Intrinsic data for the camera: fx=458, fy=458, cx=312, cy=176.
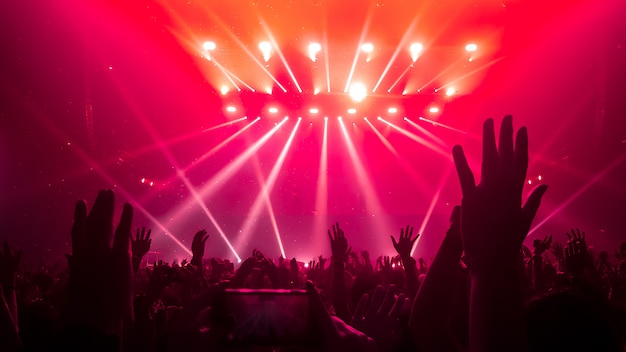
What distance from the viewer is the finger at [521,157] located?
1.39m

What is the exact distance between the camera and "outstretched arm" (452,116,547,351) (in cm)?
133

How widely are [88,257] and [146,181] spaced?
15.0 metres

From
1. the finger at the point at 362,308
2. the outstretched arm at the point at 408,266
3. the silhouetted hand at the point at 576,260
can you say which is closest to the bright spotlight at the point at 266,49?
the outstretched arm at the point at 408,266

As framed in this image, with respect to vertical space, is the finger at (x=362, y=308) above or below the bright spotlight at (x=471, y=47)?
below

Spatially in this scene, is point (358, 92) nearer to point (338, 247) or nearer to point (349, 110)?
point (349, 110)

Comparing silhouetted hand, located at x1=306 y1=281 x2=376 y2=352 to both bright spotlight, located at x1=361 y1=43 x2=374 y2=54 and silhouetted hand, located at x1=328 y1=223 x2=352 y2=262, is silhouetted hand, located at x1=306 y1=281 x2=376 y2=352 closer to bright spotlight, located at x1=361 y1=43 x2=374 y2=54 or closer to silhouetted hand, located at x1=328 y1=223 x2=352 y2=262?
silhouetted hand, located at x1=328 y1=223 x2=352 y2=262

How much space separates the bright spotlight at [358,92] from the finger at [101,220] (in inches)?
452

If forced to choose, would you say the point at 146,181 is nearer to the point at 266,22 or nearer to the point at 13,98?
the point at 13,98

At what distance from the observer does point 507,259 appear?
1352mm

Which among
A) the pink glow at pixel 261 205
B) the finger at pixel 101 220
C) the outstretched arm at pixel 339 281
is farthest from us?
the pink glow at pixel 261 205

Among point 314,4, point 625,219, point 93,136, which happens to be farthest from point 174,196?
point 625,219

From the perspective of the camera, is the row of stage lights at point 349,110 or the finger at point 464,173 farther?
the row of stage lights at point 349,110

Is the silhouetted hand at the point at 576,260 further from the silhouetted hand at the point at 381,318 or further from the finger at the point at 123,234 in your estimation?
the finger at the point at 123,234

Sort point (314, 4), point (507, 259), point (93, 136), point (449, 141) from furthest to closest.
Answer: point (449, 141) → point (93, 136) → point (314, 4) → point (507, 259)
